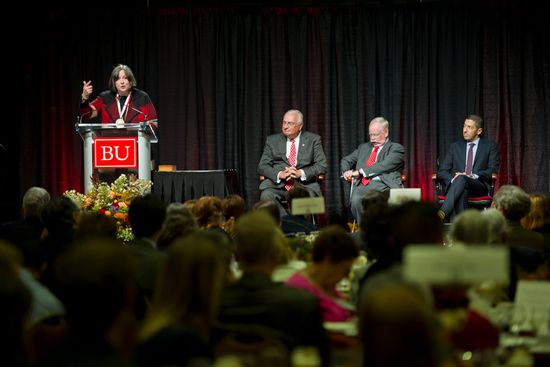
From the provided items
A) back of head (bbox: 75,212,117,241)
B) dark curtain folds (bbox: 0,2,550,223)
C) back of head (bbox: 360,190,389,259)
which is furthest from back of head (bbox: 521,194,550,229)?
dark curtain folds (bbox: 0,2,550,223)

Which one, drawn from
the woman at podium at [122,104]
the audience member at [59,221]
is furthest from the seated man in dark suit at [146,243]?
the woman at podium at [122,104]

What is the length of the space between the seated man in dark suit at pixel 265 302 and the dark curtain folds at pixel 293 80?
24.7 ft

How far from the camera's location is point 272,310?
264 centimetres

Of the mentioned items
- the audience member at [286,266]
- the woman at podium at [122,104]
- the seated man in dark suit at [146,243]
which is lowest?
the audience member at [286,266]

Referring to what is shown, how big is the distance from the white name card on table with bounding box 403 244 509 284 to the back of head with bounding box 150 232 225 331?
57cm

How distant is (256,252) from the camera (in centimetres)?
269

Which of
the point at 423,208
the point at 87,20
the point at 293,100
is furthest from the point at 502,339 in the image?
the point at 87,20

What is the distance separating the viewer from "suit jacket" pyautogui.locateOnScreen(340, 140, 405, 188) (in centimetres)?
859

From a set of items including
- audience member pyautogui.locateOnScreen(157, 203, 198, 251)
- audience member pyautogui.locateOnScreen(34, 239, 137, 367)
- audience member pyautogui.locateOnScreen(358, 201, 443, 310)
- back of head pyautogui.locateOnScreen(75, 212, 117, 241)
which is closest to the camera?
audience member pyautogui.locateOnScreen(34, 239, 137, 367)

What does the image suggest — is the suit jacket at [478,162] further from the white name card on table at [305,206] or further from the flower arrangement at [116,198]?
the white name card on table at [305,206]

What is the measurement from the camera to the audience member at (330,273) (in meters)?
3.25

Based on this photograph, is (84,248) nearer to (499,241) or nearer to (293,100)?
(499,241)

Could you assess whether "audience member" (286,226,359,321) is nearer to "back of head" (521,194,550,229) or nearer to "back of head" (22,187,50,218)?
"back of head" (521,194,550,229)

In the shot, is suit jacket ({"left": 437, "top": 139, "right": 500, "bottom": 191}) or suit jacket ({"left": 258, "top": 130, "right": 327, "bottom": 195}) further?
suit jacket ({"left": 258, "top": 130, "right": 327, "bottom": 195})
